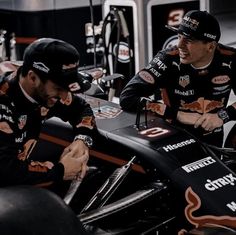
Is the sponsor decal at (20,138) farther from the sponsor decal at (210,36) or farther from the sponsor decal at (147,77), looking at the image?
the sponsor decal at (210,36)

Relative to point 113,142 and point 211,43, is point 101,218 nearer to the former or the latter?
point 113,142

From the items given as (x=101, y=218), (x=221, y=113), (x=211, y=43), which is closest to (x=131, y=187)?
(x=101, y=218)

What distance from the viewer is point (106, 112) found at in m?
2.21

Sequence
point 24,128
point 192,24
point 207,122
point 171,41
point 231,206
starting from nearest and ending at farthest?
point 231,206 → point 24,128 → point 207,122 → point 192,24 → point 171,41

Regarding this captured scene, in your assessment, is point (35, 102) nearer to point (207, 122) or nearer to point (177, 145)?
point (177, 145)

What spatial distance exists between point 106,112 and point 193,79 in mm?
454

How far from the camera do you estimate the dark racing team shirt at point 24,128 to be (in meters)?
1.59

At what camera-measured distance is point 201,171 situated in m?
1.82

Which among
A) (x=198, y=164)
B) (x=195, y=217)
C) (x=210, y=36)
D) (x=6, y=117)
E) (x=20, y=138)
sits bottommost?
(x=195, y=217)

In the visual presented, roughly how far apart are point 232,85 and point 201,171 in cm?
82

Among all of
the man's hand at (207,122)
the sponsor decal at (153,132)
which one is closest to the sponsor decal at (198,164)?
the sponsor decal at (153,132)

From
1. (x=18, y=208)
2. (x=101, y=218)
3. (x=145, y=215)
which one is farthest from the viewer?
(x=145, y=215)

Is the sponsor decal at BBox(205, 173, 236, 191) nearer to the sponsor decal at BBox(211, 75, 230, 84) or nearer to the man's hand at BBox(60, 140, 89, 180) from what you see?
the man's hand at BBox(60, 140, 89, 180)

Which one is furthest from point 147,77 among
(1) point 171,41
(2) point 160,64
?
(1) point 171,41
